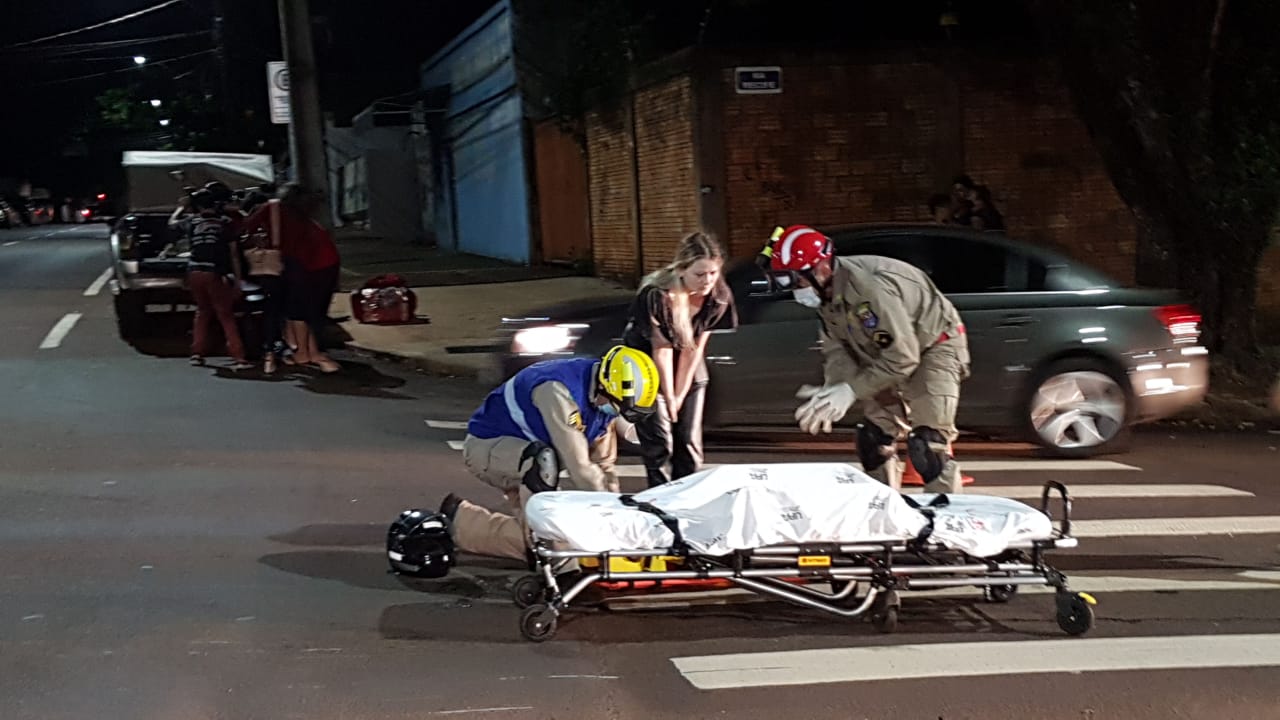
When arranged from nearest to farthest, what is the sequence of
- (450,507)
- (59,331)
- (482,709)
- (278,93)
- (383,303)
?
(482,709)
(450,507)
(59,331)
(383,303)
(278,93)

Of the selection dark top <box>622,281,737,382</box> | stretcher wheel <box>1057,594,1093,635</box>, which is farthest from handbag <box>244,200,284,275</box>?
stretcher wheel <box>1057,594,1093,635</box>

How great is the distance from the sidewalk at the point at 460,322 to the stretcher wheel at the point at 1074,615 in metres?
4.50

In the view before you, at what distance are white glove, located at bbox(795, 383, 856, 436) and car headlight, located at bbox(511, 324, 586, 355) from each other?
9.48 feet

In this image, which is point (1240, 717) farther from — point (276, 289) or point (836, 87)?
point (836, 87)

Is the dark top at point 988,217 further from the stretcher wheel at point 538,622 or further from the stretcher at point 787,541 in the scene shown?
the stretcher wheel at point 538,622

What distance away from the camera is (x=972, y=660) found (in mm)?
5086

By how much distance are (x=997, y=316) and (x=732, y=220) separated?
24.4ft

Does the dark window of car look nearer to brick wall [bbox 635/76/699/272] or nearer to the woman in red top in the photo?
the woman in red top

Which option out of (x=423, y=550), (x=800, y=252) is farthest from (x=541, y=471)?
(x=800, y=252)

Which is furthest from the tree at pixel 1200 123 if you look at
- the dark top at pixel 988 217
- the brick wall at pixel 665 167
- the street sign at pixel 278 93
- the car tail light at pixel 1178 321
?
the street sign at pixel 278 93

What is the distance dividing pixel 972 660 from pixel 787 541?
877 millimetres

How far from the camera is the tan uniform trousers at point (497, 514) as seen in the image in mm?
→ 5840

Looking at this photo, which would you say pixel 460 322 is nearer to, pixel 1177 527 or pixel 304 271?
pixel 304 271

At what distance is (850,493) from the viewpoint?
Answer: 204 inches
